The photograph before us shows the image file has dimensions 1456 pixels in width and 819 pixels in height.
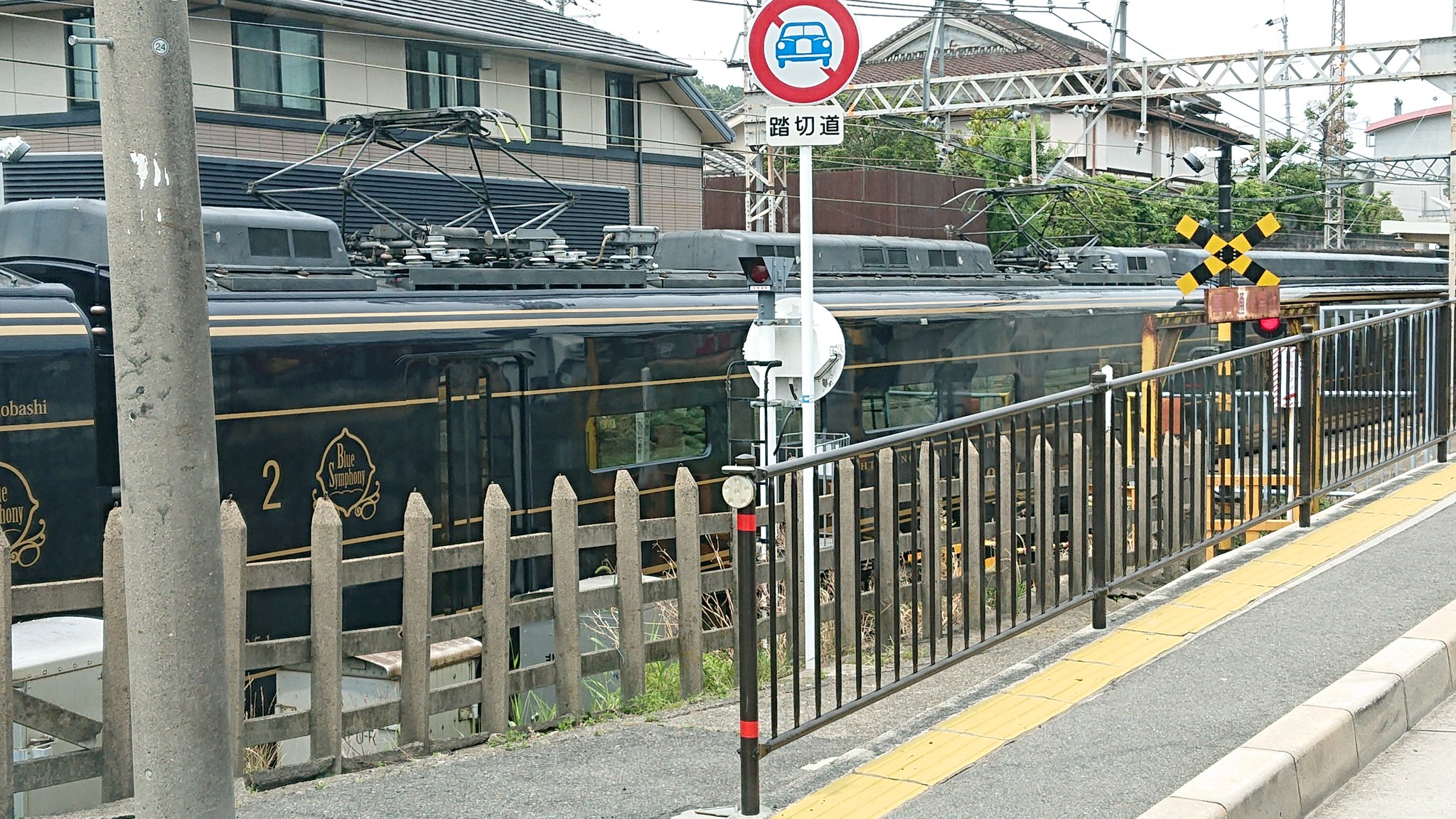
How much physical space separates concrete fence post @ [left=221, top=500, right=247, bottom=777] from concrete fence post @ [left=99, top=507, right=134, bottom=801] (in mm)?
405

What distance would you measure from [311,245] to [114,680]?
5.66 m

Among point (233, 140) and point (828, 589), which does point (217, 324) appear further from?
point (233, 140)

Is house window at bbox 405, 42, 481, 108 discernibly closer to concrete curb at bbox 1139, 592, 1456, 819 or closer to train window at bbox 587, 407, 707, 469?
train window at bbox 587, 407, 707, 469

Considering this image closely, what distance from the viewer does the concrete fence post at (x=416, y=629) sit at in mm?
6277

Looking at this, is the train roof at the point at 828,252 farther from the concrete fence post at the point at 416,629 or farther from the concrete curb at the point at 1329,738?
the concrete curb at the point at 1329,738

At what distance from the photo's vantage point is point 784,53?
727 cm

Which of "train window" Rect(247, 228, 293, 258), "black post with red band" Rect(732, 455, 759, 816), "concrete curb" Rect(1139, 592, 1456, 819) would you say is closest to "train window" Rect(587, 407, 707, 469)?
"train window" Rect(247, 228, 293, 258)

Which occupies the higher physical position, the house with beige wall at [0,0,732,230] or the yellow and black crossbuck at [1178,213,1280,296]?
the house with beige wall at [0,0,732,230]

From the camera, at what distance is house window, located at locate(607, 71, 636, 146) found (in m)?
30.4

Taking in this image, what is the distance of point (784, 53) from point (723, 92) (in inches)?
3527

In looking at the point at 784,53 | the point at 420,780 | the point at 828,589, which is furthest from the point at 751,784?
the point at 828,589

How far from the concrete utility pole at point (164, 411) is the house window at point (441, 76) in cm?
2288

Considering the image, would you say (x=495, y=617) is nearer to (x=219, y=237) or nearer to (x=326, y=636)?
(x=326, y=636)

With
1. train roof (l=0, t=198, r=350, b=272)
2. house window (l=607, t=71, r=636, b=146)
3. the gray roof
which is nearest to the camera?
train roof (l=0, t=198, r=350, b=272)
